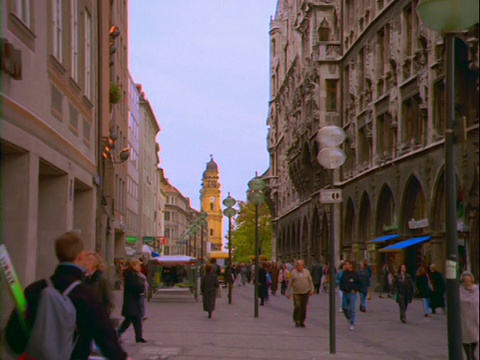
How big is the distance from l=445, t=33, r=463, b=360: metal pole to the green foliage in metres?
104

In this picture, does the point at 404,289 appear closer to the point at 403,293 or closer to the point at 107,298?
the point at 403,293

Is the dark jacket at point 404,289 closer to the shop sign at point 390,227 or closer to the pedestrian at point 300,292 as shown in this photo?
the pedestrian at point 300,292

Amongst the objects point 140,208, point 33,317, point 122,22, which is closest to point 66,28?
point 33,317

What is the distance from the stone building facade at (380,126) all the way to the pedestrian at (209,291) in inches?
192

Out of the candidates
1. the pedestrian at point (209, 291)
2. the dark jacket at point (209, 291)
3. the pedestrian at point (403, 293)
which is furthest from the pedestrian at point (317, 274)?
the pedestrian at point (403, 293)

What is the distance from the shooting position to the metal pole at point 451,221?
10.1 meters

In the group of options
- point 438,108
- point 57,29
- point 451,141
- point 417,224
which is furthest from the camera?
point 417,224

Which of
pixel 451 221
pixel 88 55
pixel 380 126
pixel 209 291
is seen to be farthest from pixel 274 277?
pixel 451 221

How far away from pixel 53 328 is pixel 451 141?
5.64 metres

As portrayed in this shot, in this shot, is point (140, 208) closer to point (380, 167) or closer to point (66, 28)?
point (380, 167)

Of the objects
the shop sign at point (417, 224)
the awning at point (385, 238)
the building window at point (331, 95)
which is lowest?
the awning at point (385, 238)

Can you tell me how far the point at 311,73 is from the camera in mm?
62812

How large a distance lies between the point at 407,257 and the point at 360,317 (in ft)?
46.0

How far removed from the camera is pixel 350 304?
2431cm
